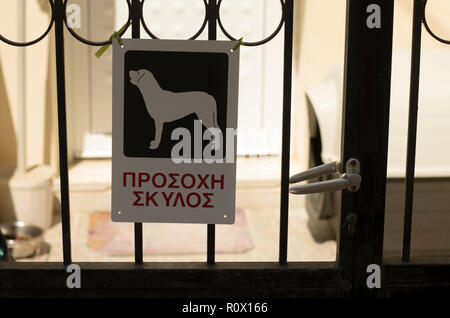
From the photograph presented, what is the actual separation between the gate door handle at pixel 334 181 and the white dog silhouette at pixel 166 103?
0.70 feet

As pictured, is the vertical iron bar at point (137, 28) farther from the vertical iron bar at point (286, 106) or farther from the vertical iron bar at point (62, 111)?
the vertical iron bar at point (286, 106)

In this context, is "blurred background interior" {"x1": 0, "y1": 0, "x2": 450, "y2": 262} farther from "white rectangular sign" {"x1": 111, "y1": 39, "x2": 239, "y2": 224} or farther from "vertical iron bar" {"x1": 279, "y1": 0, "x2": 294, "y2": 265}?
"white rectangular sign" {"x1": 111, "y1": 39, "x2": 239, "y2": 224}

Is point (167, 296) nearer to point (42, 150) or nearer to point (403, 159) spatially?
point (403, 159)

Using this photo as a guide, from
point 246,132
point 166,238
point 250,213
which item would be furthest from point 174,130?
point 246,132

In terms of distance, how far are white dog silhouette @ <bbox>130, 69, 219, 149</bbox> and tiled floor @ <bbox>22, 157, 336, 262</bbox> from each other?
2099mm

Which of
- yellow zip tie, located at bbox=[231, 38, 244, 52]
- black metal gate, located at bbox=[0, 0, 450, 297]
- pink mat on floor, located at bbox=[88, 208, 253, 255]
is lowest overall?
pink mat on floor, located at bbox=[88, 208, 253, 255]

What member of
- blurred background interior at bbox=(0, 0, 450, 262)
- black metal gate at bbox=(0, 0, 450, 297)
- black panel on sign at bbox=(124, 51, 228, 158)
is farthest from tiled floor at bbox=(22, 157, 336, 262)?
black panel on sign at bbox=(124, 51, 228, 158)

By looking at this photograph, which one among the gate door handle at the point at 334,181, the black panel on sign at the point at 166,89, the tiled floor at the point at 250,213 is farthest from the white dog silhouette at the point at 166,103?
the tiled floor at the point at 250,213

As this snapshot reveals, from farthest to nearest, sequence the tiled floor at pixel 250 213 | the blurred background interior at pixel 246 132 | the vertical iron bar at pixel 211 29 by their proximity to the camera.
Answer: the tiled floor at pixel 250 213 < the blurred background interior at pixel 246 132 < the vertical iron bar at pixel 211 29

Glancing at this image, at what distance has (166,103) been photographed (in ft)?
3.92

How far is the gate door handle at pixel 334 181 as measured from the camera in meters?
1.16

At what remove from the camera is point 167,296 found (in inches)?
49.9

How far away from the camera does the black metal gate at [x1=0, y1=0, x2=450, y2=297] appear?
1.17 meters
